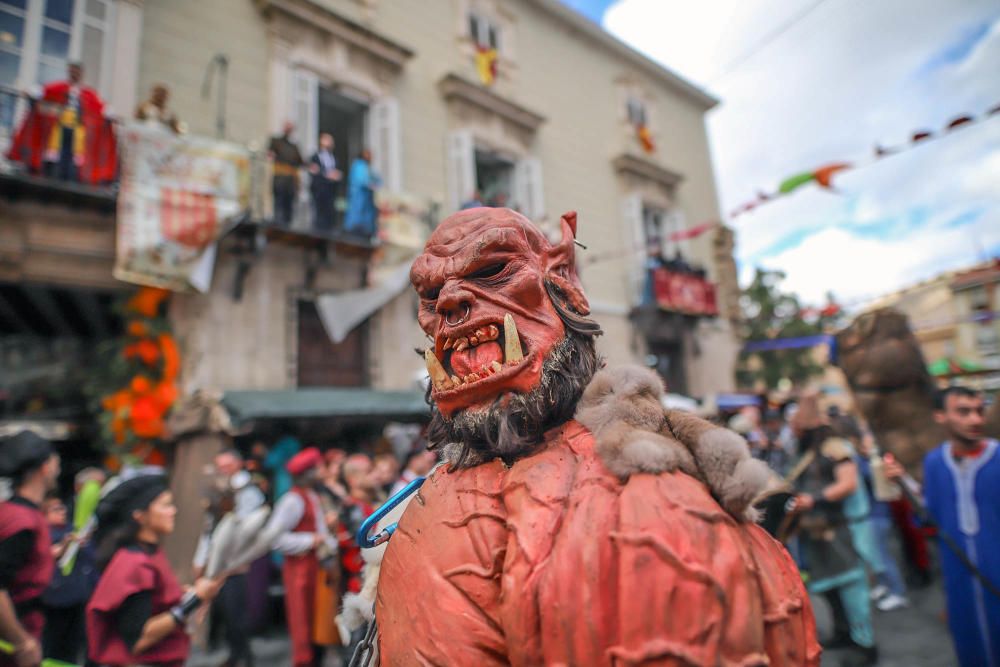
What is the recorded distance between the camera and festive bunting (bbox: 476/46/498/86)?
36.8 ft

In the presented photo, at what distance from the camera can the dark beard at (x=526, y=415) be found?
1476 mm

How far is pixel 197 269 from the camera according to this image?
6.79 m

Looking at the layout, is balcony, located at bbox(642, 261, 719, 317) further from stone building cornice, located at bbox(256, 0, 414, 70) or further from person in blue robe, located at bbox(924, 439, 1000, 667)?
person in blue robe, located at bbox(924, 439, 1000, 667)

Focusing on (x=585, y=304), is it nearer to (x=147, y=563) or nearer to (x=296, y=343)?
(x=147, y=563)

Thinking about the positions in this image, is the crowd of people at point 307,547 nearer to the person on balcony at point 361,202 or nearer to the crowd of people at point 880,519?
the crowd of people at point 880,519

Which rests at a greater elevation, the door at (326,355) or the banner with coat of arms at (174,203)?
the banner with coat of arms at (174,203)

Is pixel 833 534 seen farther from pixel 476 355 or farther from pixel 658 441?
pixel 476 355

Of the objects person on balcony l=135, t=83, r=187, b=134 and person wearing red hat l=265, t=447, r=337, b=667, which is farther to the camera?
person on balcony l=135, t=83, r=187, b=134

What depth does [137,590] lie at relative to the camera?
265 centimetres

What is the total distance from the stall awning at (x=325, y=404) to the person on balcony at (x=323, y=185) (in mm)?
2449

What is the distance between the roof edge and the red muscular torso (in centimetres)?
1401

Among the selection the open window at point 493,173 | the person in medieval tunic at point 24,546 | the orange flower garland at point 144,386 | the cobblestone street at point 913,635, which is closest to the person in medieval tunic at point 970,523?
the cobblestone street at point 913,635

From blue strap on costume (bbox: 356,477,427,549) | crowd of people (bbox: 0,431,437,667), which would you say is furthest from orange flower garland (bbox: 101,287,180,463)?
blue strap on costume (bbox: 356,477,427,549)

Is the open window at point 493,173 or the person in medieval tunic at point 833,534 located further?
the open window at point 493,173
